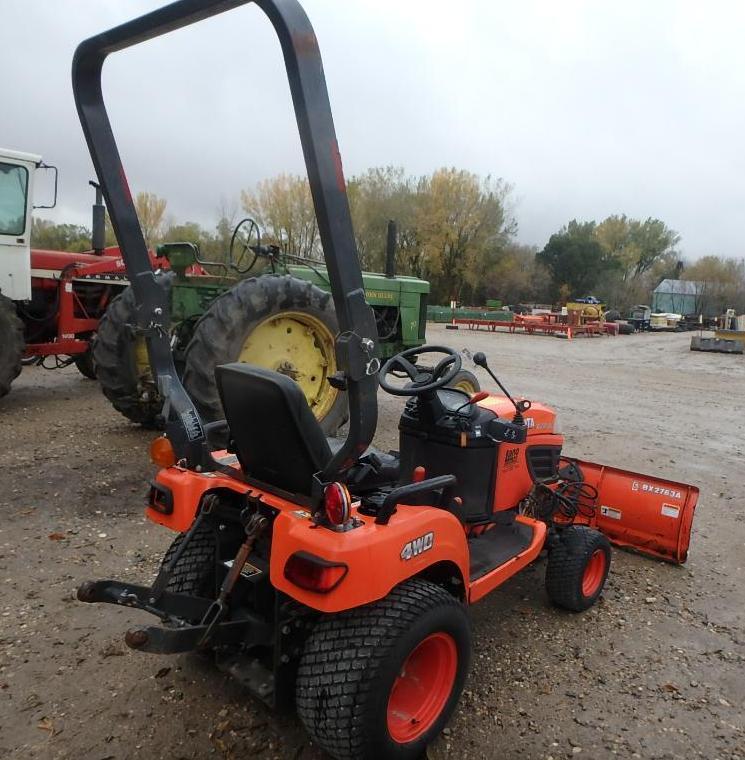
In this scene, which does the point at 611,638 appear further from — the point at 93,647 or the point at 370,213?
the point at 370,213

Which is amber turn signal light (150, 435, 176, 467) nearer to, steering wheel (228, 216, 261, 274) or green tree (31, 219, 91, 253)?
steering wheel (228, 216, 261, 274)

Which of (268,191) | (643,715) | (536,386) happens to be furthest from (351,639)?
(268,191)

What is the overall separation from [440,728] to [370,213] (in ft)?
107

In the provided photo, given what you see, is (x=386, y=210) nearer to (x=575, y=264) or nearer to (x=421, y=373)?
(x=575, y=264)

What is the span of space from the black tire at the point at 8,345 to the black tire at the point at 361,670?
18.5ft

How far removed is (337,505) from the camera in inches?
77.0

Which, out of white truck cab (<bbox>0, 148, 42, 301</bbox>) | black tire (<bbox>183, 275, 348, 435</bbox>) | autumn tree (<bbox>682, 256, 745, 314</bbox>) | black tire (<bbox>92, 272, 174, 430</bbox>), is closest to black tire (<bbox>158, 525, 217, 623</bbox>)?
black tire (<bbox>183, 275, 348, 435</bbox>)

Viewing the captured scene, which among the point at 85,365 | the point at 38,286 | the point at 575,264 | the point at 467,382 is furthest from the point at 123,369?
the point at 575,264

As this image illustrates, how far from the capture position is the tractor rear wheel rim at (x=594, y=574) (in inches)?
125

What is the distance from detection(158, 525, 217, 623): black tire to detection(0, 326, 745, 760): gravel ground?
297mm

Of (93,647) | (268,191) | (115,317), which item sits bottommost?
(93,647)

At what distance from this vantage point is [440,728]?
2168 mm

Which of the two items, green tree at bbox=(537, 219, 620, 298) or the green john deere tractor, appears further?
green tree at bbox=(537, 219, 620, 298)

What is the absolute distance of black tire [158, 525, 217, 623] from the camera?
2.55m
